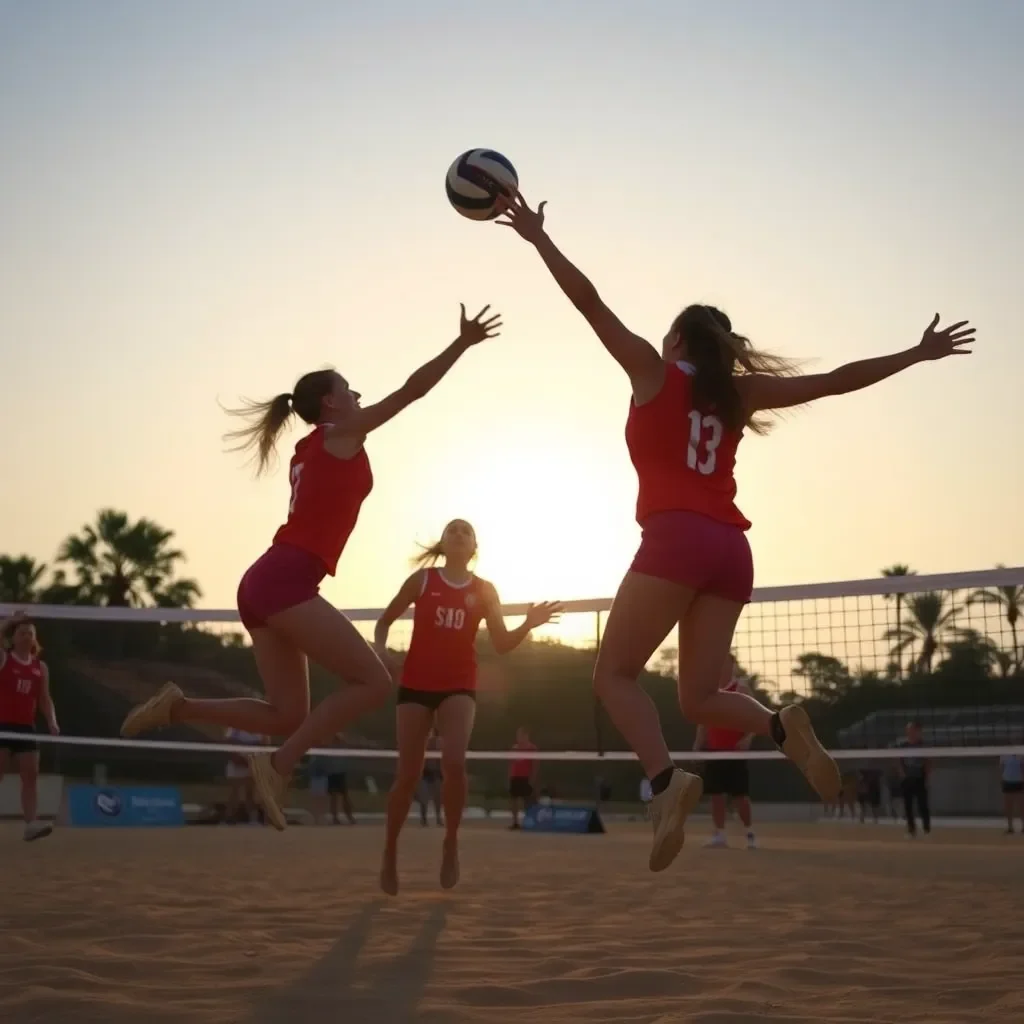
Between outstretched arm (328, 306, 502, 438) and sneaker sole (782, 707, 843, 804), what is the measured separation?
202 centimetres

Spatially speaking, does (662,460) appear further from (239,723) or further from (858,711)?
(858,711)

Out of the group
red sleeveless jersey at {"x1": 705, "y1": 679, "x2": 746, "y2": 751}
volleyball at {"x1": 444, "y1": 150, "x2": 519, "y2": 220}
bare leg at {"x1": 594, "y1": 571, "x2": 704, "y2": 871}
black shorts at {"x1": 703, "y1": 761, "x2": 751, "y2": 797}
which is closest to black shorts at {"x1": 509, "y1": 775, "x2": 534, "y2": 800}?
red sleeveless jersey at {"x1": 705, "y1": 679, "x2": 746, "y2": 751}

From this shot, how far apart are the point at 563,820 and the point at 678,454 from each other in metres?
16.1

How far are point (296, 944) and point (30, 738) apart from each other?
25.0 feet

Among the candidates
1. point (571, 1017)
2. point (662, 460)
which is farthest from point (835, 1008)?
point (662, 460)

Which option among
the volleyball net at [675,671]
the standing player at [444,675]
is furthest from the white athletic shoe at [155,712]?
the volleyball net at [675,671]

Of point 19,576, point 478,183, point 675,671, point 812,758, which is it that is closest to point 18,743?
point 675,671

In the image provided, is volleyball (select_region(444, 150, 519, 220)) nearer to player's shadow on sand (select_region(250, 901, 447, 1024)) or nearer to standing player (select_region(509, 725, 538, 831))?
player's shadow on sand (select_region(250, 901, 447, 1024))

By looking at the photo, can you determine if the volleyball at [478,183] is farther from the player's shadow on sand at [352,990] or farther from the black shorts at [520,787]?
the black shorts at [520,787]

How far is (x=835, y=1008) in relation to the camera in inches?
144

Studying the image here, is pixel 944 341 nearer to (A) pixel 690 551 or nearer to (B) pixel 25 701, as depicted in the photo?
(A) pixel 690 551

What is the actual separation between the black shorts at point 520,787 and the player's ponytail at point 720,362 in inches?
629

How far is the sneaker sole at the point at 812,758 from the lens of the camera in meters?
4.58

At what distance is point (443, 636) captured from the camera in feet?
23.0
